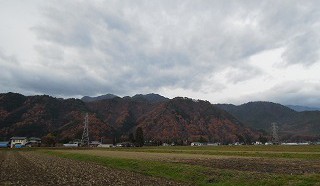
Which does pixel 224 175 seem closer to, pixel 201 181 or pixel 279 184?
pixel 201 181

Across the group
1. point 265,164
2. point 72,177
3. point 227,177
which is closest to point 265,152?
point 265,164

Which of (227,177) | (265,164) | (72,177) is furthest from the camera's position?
(265,164)

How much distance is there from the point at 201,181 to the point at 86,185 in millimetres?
10558

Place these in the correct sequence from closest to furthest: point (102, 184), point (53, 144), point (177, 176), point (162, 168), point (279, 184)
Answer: point (279, 184), point (102, 184), point (177, 176), point (162, 168), point (53, 144)

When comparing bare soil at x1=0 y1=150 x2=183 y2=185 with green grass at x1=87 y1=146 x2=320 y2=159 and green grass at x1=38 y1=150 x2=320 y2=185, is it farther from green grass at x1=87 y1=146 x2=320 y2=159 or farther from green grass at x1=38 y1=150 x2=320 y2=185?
green grass at x1=87 y1=146 x2=320 y2=159

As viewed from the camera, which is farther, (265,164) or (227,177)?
(265,164)

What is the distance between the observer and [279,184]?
25078 mm

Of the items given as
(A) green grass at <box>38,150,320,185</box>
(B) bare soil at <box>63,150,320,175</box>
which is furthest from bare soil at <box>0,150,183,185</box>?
(B) bare soil at <box>63,150,320,175</box>

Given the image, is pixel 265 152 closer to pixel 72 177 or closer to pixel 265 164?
pixel 265 164

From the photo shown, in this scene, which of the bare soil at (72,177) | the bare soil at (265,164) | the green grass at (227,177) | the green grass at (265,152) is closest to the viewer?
the green grass at (227,177)

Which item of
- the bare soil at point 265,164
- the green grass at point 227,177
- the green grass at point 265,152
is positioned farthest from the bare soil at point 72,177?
the green grass at point 265,152

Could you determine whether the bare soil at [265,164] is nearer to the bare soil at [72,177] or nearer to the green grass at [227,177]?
the green grass at [227,177]

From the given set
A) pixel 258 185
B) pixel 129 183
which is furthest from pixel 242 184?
pixel 129 183

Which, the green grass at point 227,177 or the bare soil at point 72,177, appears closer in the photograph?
the green grass at point 227,177
